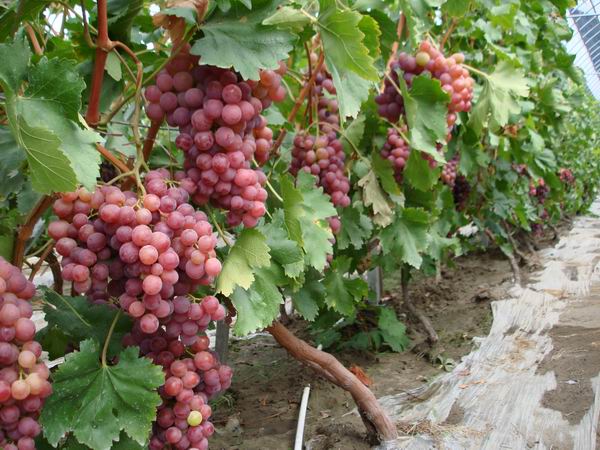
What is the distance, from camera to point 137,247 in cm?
105

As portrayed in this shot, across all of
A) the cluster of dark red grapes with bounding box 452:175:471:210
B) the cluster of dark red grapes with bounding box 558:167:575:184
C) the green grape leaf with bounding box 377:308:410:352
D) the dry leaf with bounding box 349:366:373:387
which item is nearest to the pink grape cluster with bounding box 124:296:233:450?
the dry leaf with bounding box 349:366:373:387

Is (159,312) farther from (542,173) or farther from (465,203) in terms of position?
(542,173)

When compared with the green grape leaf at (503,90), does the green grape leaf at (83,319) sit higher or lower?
lower

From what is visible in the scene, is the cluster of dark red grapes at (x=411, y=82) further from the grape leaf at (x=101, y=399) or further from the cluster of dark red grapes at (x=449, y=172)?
the grape leaf at (x=101, y=399)

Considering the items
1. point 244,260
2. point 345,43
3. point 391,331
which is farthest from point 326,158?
point 391,331

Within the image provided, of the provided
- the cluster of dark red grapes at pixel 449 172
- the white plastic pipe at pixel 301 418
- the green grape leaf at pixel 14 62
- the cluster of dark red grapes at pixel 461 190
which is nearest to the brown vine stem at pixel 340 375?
the white plastic pipe at pixel 301 418

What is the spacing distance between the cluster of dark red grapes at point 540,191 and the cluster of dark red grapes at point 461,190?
209cm

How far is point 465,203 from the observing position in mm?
4730

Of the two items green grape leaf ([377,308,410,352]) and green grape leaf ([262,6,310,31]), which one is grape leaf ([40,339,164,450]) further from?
green grape leaf ([377,308,410,352])

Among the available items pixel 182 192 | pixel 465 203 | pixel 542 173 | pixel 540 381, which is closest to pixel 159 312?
pixel 182 192

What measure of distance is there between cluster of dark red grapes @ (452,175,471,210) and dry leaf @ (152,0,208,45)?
144 inches

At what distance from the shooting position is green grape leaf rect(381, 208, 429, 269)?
2664mm

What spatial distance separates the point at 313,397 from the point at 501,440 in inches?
35.7

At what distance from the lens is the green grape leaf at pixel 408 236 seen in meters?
2.66
